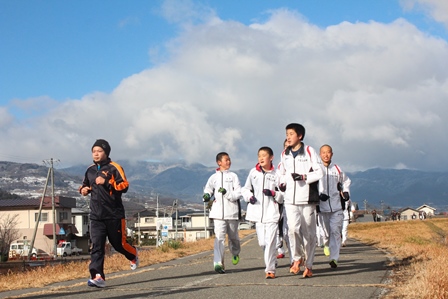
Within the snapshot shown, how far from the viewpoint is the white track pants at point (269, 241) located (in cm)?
878

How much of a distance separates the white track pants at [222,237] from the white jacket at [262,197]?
44 centimetres

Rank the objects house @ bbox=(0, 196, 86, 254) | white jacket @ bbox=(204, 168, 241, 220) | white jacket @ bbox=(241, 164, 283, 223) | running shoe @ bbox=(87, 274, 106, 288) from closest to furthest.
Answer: running shoe @ bbox=(87, 274, 106, 288), white jacket @ bbox=(241, 164, 283, 223), white jacket @ bbox=(204, 168, 241, 220), house @ bbox=(0, 196, 86, 254)

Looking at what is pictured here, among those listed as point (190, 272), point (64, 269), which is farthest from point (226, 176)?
point (64, 269)

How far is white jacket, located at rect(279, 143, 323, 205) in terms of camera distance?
28.2 feet

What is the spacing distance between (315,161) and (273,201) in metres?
1.27

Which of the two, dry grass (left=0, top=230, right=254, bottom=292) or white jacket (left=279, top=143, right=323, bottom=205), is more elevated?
white jacket (left=279, top=143, right=323, bottom=205)

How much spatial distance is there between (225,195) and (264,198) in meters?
0.71

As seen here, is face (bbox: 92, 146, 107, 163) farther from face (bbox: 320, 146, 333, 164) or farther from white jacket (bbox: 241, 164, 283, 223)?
face (bbox: 320, 146, 333, 164)

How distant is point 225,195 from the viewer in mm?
10055

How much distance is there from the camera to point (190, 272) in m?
10.3

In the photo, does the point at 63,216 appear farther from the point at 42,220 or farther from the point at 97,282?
the point at 97,282

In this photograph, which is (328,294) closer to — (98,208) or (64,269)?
(98,208)

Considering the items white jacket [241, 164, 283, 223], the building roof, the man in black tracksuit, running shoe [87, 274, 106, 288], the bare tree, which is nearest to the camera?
running shoe [87, 274, 106, 288]

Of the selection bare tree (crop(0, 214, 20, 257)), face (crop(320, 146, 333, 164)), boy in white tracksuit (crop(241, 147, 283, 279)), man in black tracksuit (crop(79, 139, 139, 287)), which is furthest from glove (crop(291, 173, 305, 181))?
bare tree (crop(0, 214, 20, 257))
